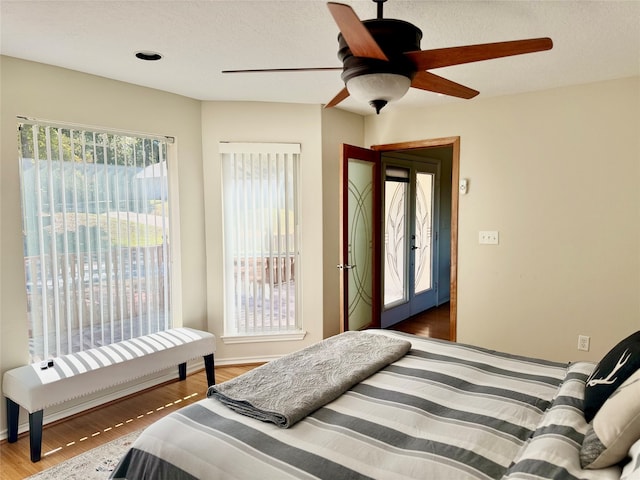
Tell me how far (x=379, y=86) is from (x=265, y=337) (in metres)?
2.91

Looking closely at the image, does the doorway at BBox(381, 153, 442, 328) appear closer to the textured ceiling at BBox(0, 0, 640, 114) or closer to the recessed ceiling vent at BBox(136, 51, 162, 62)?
the textured ceiling at BBox(0, 0, 640, 114)

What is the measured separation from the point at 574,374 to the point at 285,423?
136 centimetres

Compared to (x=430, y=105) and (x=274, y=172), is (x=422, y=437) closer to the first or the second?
(x=274, y=172)

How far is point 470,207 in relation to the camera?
155 inches

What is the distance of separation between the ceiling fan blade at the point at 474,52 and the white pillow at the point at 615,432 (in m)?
1.21

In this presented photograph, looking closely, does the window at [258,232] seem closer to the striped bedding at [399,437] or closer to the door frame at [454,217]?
the door frame at [454,217]

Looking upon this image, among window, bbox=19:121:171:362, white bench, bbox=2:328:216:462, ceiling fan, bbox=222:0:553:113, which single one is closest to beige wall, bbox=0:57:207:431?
window, bbox=19:121:171:362

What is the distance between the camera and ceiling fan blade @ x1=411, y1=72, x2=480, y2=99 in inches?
77.6

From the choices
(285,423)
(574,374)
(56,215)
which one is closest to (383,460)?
(285,423)

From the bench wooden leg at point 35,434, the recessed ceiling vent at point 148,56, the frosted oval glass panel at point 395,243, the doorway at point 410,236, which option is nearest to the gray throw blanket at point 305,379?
the bench wooden leg at point 35,434

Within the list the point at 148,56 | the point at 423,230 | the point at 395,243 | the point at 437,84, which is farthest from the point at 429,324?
the point at 148,56

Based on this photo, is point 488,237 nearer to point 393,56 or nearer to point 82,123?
point 393,56

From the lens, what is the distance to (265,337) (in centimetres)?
411

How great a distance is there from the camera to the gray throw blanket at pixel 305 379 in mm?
1712
